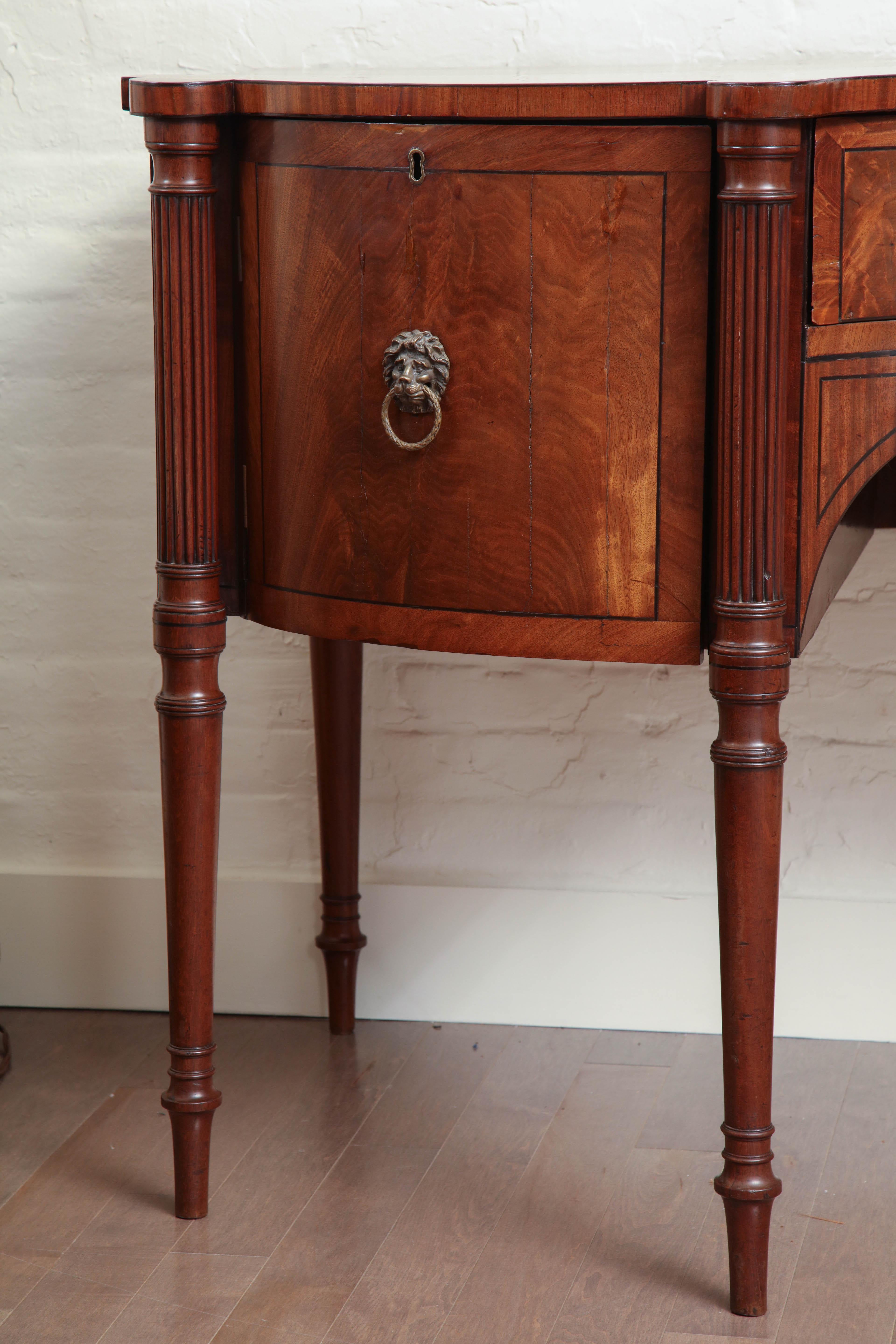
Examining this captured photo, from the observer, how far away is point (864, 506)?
4.99 ft

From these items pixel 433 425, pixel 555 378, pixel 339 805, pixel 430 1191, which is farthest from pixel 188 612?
pixel 430 1191

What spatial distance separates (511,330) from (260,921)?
924mm

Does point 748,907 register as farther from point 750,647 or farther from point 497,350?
point 497,350

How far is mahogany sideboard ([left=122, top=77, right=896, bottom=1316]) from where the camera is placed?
110cm

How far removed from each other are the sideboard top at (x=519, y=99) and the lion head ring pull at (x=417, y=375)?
0.54 feet

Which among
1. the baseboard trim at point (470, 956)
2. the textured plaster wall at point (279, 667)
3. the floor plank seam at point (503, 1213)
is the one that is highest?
the textured plaster wall at point (279, 667)

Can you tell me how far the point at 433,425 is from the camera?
1190 mm

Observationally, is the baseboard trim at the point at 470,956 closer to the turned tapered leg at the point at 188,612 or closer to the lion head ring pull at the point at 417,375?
the turned tapered leg at the point at 188,612

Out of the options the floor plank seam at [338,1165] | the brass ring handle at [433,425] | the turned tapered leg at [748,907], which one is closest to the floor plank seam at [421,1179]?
the floor plank seam at [338,1165]

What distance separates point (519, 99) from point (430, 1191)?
95 centimetres

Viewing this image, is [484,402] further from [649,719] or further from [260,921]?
[260,921]

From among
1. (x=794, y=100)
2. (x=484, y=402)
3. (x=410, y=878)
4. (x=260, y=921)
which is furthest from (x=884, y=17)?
(x=260, y=921)

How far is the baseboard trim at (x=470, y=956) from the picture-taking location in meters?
1.75

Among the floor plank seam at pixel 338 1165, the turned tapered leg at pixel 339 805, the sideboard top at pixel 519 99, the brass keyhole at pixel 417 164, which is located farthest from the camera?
the turned tapered leg at pixel 339 805
